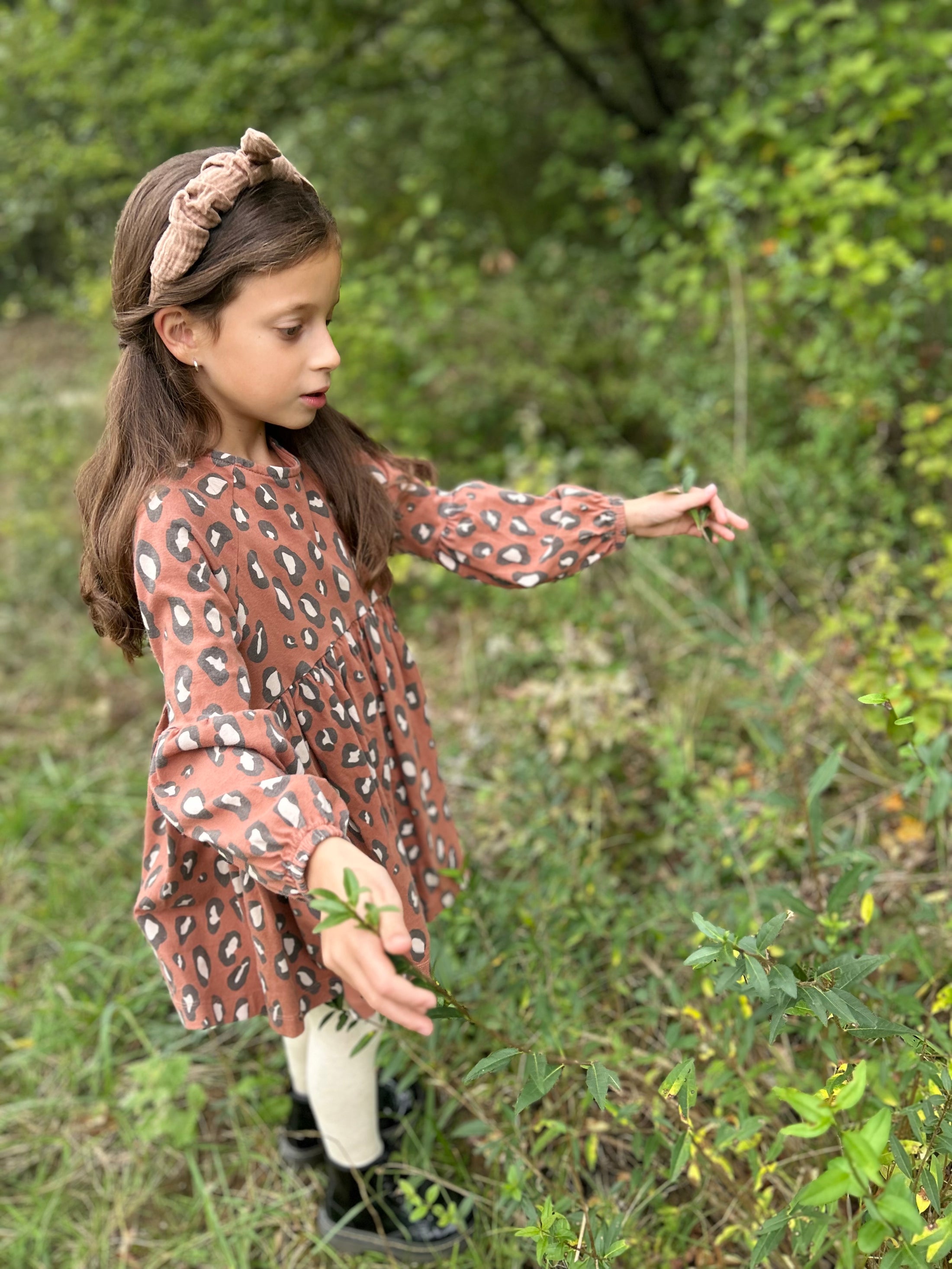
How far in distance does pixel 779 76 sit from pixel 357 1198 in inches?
158

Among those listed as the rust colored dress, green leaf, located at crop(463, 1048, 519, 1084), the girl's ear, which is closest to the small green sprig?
green leaf, located at crop(463, 1048, 519, 1084)

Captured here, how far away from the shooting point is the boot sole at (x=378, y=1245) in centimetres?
174

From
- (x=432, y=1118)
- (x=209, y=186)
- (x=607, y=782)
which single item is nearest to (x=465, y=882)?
(x=432, y=1118)

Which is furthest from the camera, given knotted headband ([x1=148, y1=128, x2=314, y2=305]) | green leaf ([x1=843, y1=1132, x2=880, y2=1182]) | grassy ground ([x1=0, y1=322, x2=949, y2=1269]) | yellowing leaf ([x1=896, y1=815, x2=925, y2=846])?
yellowing leaf ([x1=896, y1=815, x2=925, y2=846])

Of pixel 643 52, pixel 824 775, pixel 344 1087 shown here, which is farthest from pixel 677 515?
pixel 643 52

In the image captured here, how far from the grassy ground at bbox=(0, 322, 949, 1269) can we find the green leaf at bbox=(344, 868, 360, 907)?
66 centimetres

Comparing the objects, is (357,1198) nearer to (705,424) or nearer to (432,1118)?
(432,1118)

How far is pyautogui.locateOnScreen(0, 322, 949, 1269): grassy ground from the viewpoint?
1700 millimetres

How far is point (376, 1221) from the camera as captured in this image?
177 cm

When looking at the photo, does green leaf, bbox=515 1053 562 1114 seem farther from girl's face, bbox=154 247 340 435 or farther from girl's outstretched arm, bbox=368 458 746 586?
girl's face, bbox=154 247 340 435

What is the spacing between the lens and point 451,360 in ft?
14.5

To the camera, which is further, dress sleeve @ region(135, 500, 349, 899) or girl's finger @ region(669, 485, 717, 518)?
girl's finger @ region(669, 485, 717, 518)

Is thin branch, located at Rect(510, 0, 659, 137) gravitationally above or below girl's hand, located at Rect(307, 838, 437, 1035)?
above

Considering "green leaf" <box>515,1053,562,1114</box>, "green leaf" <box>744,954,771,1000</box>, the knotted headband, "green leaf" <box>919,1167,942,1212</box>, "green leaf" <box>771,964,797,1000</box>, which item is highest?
the knotted headband
